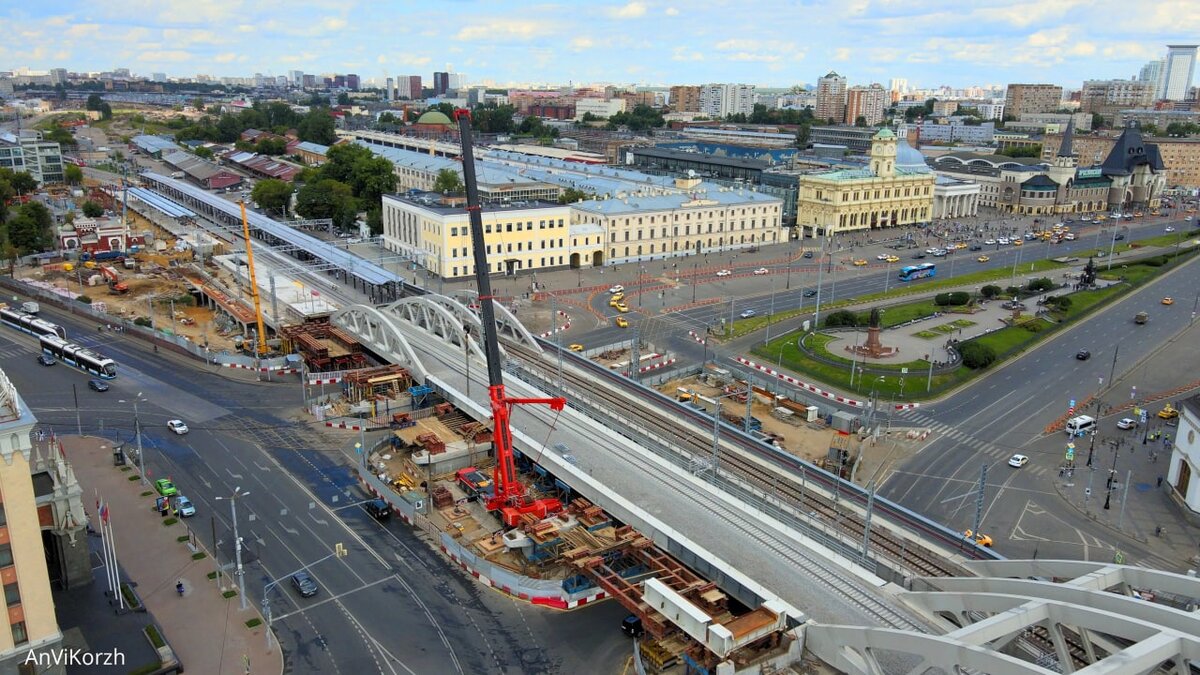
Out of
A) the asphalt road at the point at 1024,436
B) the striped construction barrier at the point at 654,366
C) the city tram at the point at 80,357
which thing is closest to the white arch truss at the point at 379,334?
the striped construction barrier at the point at 654,366

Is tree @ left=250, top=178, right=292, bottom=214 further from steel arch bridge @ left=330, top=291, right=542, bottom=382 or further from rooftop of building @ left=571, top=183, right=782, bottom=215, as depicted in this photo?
steel arch bridge @ left=330, top=291, right=542, bottom=382

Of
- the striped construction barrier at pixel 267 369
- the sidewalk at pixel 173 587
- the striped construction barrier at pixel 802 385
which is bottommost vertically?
the sidewalk at pixel 173 587

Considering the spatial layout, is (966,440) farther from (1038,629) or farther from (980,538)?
(1038,629)

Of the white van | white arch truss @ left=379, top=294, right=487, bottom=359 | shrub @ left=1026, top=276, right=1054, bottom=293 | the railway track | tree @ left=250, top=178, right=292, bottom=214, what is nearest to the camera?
the railway track

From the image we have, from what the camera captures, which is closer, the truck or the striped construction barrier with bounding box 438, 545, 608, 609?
the striped construction barrier with bounding box 438, 545, 608, 609

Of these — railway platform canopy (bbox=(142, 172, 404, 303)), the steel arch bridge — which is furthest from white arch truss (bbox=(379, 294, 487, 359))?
railway platform canopy (bbox=(142, 172, 404, 303))

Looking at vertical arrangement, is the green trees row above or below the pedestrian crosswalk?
above

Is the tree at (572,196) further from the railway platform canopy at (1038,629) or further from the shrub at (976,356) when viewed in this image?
the railway platform canopy at (1038,629)

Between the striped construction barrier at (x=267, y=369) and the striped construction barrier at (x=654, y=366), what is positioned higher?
the striped construction barrier at (x=654, y=366)
